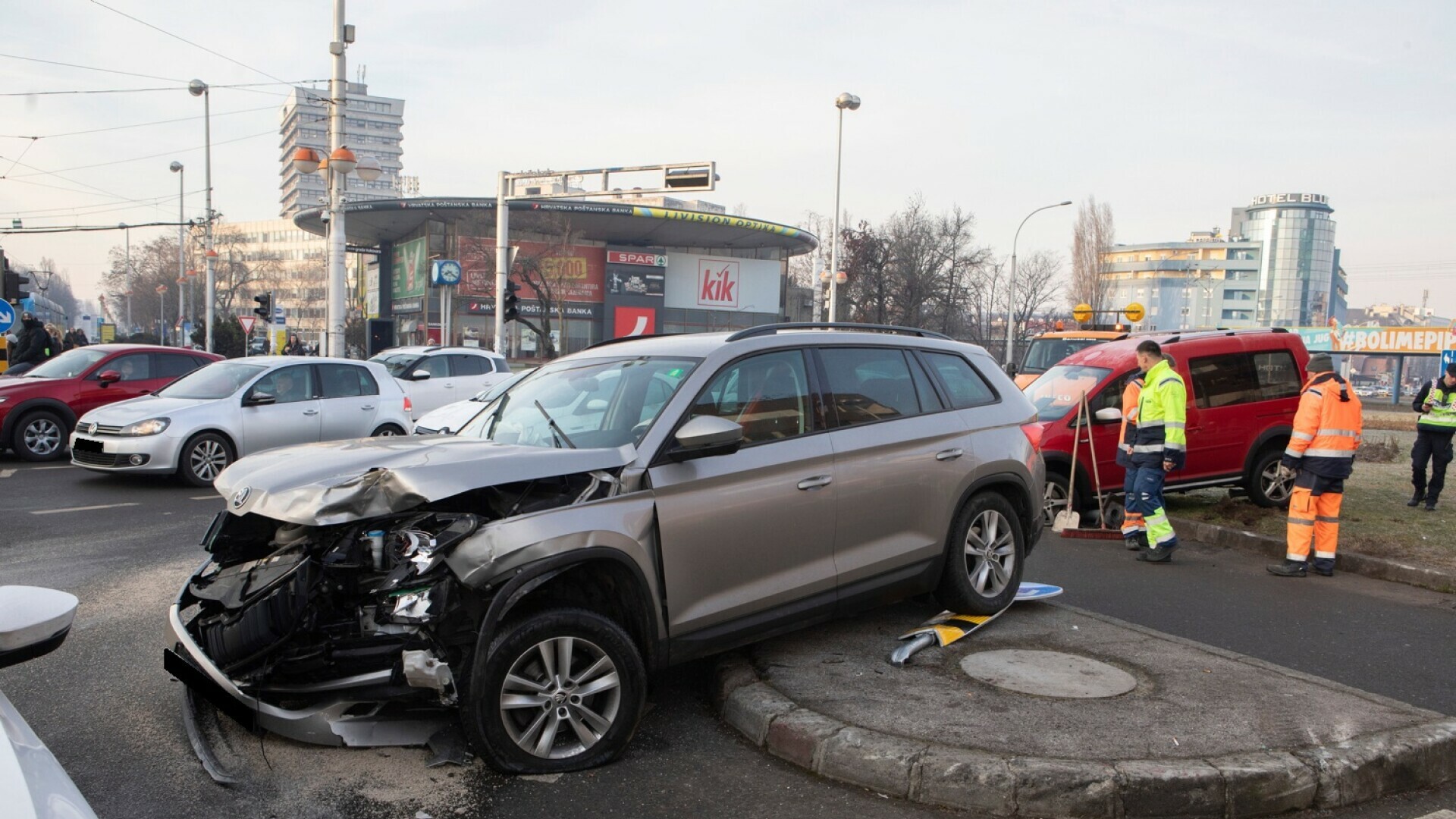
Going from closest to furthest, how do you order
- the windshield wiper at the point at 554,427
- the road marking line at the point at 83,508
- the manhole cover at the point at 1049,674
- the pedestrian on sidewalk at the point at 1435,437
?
the windshield wiper at the point at 554,427
the manhole cover at the point at 1049,674
the road marking line at the point at 83,508
the pedestrian on sidewalk at the point at 1435,437

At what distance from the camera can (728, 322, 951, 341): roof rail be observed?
5.06 meters

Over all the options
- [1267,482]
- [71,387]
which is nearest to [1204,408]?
[1267,482]

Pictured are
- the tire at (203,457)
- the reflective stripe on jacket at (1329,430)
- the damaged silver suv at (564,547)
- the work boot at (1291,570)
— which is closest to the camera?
the damaged silver suv at (564,547)

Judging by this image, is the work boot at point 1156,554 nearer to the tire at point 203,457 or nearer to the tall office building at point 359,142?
the tire at point 203,457

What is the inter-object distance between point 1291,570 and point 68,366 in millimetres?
15362

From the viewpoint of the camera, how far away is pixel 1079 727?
418cm

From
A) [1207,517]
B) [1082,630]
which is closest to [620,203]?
[1207,517]

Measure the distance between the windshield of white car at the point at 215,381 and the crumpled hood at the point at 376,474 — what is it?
825 cm

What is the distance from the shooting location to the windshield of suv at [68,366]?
44.2 feet

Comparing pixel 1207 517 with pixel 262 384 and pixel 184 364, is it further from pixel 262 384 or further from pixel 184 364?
pixel 184 364

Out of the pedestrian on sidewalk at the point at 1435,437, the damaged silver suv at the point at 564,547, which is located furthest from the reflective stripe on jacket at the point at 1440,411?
the damaged silver suv at the point at 564,547

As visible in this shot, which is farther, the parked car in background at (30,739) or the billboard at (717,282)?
the billboard at (717,282)

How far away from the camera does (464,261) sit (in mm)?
55500

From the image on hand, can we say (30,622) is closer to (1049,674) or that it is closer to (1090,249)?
(1049,674)
